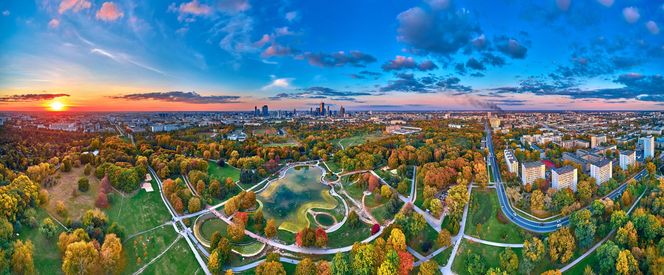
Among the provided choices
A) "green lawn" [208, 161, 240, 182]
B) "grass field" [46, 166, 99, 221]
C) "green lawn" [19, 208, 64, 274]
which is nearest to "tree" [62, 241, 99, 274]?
"green lawn" [19, 208, 64, 274]

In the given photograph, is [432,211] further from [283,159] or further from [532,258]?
[283,159]

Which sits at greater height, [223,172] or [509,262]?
[223,172]

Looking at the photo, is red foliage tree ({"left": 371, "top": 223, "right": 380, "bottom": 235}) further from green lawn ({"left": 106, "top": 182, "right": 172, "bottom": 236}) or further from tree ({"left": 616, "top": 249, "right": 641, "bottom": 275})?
green lawn ({"left": 106, "top": 182, "right": 172, "bottom": 236})

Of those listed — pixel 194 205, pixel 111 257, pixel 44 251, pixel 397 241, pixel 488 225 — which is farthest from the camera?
pixel 194 205

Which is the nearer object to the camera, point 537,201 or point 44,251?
point 44,251

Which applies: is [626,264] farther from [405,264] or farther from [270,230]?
[270,230]

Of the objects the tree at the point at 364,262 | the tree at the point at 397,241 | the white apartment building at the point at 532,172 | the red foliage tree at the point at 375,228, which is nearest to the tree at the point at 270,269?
the tree at the point at 364,262

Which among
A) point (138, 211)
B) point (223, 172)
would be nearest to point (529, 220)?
point (138, 211)
